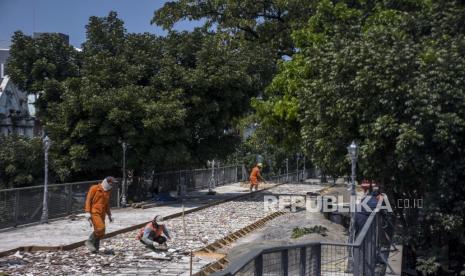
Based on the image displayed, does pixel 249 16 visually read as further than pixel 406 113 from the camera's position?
Yes

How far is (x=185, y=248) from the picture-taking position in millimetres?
17953

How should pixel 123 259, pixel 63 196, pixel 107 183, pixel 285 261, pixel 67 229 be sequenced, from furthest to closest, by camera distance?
pixel 63 196 → pixel 67 229 → pixel 107 183 → pixel 123 259 → pixel 285 261

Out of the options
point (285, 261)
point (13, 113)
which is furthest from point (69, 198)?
point (13, 113)

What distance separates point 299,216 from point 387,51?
45.9ft

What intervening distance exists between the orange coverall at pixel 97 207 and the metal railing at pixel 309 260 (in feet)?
22.6

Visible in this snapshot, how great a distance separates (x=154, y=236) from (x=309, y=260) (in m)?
8.94

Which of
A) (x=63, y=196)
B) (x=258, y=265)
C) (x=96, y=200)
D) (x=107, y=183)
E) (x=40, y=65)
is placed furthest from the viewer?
(x=40, y=65)

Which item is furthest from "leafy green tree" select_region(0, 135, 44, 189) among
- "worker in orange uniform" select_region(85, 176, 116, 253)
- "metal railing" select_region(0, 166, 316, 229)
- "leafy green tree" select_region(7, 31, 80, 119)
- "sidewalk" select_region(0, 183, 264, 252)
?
"worker in orange uniform" select_region(85, 176, 116, 253)

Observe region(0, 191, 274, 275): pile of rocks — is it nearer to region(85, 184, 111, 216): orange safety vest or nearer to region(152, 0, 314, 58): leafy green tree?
region(85, 184, 111, 216): orange safety vest

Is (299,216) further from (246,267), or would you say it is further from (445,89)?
(246,267)

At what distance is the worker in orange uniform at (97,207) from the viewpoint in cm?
1597

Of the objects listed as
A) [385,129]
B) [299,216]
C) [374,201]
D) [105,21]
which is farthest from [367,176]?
[105,21]

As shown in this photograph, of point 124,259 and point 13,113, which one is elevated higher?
point 13,113

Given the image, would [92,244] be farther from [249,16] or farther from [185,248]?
[249,16]
